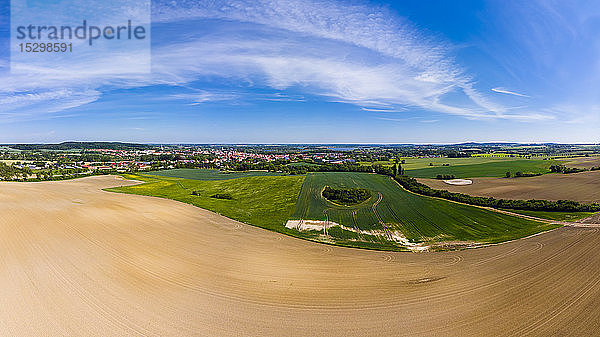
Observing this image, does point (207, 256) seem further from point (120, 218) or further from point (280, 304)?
point (120, 218)

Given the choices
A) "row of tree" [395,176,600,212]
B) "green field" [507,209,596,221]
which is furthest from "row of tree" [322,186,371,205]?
"green field" [507,209,596,221]

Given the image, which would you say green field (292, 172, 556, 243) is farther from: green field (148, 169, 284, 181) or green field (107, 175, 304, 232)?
green field (148, 169, 284, 181)

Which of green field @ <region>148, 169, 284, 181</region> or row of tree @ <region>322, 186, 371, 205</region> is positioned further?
green field @ <region>148, 169, 284, 181</region>

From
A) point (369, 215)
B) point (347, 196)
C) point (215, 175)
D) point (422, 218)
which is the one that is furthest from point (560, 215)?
point (215, 175)

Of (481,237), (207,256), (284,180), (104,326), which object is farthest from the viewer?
(284,180)

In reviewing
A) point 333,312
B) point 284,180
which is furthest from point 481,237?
point 284,180
